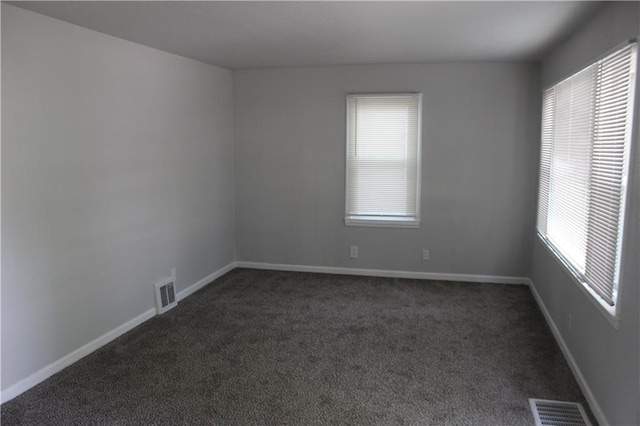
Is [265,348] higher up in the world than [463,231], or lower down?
lower down

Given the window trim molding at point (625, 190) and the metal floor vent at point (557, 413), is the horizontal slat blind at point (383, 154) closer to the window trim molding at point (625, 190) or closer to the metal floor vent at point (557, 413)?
the window trim molding at point (625, 190)

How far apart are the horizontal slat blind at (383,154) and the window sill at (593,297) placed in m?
1.75

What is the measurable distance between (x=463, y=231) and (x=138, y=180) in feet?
10.8

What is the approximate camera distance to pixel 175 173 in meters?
4.24

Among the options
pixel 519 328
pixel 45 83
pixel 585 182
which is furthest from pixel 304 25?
pixel 519 328

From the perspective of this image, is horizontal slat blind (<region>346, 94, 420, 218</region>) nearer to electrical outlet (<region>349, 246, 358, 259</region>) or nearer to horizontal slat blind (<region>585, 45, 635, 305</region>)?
electrical outlet (<region>349, 246, 358, 259</region>)

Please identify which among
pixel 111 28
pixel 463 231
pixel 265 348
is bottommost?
pixel 265 348

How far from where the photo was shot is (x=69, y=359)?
310 cm

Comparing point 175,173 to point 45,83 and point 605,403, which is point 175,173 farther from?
point 605,403

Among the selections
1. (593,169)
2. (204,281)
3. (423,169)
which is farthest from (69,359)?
(423,169)

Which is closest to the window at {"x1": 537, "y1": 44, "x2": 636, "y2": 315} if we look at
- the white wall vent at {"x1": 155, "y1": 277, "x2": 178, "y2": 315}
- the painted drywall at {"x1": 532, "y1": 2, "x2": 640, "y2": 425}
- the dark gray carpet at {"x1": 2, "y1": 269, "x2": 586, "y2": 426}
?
the painted drywall at {"x1": 532, "y1": 2, "x2": 640, "y2": 425}

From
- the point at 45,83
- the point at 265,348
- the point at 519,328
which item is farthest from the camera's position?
the point at 519,328

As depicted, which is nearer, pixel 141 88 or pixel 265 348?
pixel 265 348

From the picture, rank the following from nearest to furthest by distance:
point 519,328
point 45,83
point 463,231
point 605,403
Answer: point 605,403 → point 45,83 → point 519,328 → point 463,231
